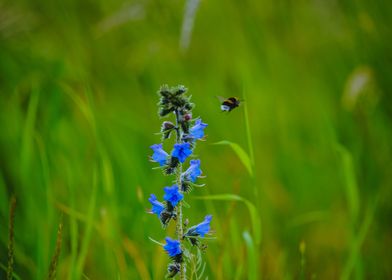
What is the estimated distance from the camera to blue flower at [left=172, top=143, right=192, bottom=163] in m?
1.33

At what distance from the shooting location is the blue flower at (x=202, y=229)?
1460mm

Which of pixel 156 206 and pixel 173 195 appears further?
pixel 156 206

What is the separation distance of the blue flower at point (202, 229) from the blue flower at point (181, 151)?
0.79ft

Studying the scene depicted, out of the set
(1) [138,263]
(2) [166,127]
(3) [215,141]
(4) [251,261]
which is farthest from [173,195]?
(3) [215,141]

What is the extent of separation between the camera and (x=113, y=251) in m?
1.95

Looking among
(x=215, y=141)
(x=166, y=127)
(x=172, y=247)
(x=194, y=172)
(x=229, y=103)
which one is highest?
(x=215, y=141)

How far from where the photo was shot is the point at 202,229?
4.82 ft

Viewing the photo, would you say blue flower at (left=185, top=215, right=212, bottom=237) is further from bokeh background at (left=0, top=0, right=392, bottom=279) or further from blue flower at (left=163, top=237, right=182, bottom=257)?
bokeh background at (left=0, top=0, right=392, bottom=279)

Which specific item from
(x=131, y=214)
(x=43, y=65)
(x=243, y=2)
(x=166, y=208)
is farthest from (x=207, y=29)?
(x=166, y=208)

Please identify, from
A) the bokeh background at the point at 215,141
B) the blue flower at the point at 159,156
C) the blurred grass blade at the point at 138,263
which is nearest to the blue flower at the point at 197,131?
the blue flower at the point at 159,156

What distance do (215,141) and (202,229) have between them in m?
1.93

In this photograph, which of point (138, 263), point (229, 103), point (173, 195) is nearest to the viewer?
point (173, 195)

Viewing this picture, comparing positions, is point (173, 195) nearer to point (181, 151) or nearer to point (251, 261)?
point (181, 151)

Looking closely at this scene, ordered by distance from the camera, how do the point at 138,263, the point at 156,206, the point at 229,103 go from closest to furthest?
the point at 156,206, the point at 229,103, the point at 138,263
